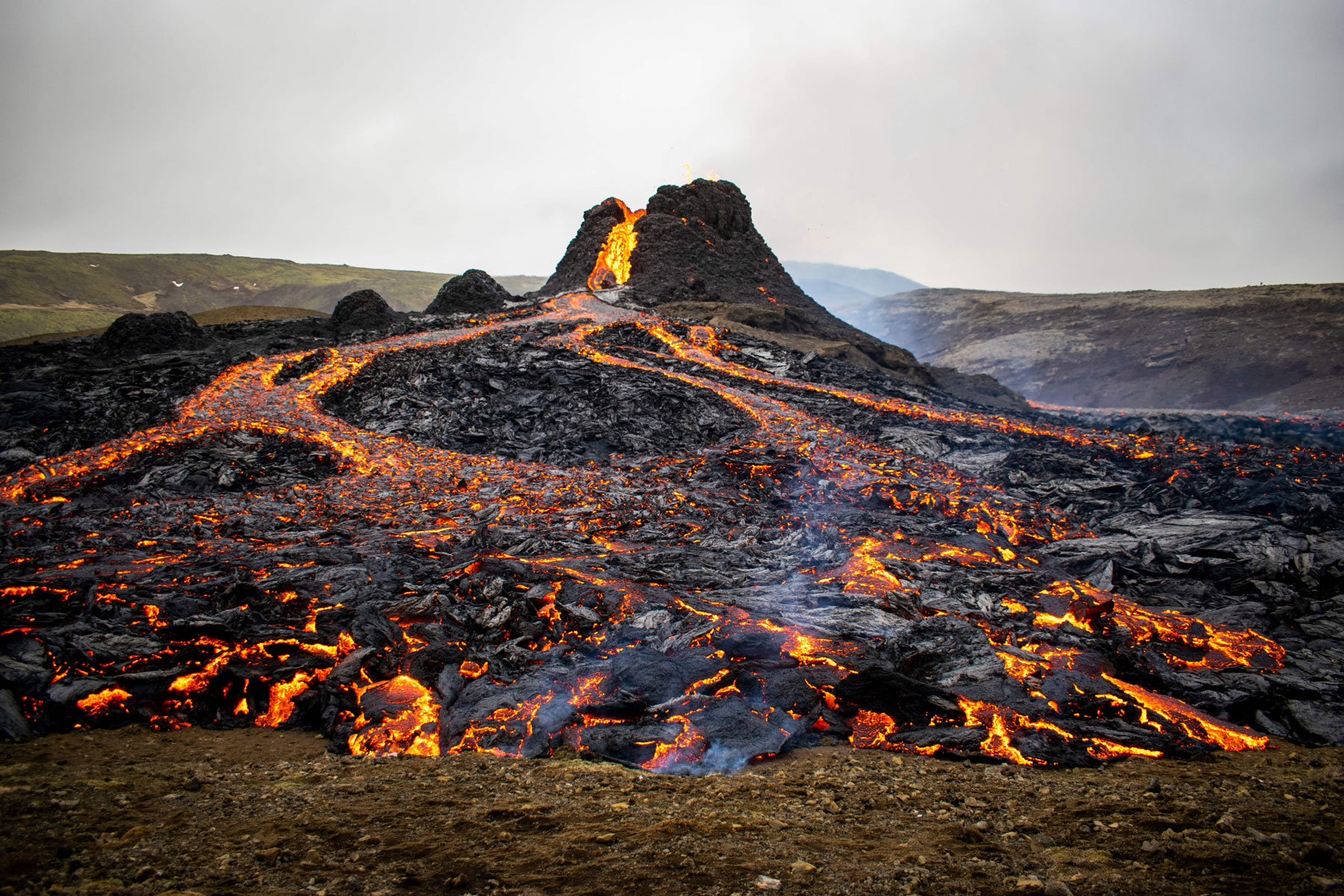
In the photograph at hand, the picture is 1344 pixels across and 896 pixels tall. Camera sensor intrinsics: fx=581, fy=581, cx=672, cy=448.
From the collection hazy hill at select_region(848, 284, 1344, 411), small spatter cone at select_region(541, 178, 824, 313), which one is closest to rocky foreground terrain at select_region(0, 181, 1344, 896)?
small spatter cone at select_region(541, 178, 824, 313)

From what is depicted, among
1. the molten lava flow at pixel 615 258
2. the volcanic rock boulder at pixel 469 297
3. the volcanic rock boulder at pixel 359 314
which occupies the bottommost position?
the volcanic rock boulder at pixel 359 314

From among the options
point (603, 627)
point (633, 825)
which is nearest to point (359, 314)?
point (603, 627)

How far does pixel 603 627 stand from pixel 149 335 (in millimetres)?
27205

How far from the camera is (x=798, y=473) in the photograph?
16062 mm

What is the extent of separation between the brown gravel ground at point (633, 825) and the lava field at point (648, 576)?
2.38 ft

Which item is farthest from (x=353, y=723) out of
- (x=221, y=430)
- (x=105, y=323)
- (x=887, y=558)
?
(x=105, y=323)

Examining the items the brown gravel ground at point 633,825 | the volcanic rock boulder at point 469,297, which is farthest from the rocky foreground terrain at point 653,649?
the volcanic rock boulder at point 469,297

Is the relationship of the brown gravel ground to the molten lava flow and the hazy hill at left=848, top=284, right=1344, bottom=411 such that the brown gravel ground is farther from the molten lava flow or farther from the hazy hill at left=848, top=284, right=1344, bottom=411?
the hazy hill at left=848, top=284, right=1344, bottom=411

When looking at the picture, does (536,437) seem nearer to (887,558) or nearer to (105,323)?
(887,558)

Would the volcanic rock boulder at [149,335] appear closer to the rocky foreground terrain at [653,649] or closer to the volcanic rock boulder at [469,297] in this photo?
the rocky foreground terrain at [653,649]

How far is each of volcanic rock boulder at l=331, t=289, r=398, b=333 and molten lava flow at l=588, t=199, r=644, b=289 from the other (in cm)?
1405

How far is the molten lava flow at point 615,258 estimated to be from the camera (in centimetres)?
4094

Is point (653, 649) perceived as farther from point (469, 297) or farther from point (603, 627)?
point (469, 297)

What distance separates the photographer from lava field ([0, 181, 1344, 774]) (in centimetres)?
628
